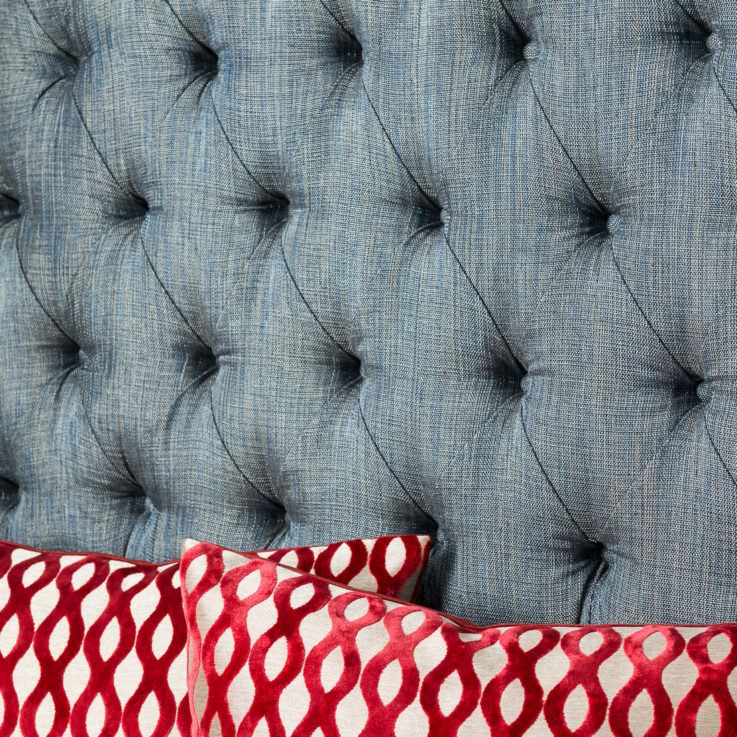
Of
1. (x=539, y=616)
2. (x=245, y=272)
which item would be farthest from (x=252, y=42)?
(x=539, y=616)

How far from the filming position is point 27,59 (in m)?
1.06

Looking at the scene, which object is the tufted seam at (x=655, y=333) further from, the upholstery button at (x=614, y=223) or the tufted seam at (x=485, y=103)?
the tufted seam at (x=485, y=103)

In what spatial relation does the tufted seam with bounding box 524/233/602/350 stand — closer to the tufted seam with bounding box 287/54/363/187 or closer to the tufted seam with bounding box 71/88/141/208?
the tufted seam with bounding box 287/54/363/187


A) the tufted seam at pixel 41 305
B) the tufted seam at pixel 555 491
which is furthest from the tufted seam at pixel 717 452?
the tufted seam at pixel 41 305

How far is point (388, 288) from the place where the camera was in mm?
885

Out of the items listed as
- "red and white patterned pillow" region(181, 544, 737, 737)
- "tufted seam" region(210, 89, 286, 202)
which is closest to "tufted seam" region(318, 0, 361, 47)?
"tufted seam" region(210, 89, 286, 202)

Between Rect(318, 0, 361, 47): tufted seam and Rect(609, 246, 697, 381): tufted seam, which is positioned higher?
Rect(318, 0, 361, 47): tufted seam

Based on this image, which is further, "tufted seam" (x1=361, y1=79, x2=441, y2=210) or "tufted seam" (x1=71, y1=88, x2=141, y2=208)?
"tufted seam" (x1=71, y1=88, x2=141, y2=208)

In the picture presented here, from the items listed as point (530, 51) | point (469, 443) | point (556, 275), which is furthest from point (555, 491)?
point (530, 51)

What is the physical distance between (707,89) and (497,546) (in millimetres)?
499

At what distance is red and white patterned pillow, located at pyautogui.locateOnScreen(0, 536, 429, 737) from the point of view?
75cm

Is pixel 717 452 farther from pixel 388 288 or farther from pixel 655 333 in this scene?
pixel 388 288

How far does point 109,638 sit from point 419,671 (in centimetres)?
32

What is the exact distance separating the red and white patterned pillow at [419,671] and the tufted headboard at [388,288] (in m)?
0.17
